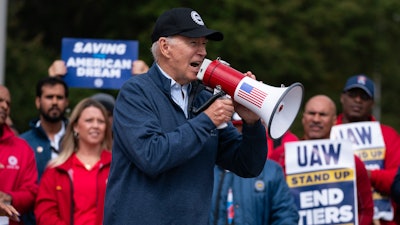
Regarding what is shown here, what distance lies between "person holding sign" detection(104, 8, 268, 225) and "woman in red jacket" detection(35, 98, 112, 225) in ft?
7.50

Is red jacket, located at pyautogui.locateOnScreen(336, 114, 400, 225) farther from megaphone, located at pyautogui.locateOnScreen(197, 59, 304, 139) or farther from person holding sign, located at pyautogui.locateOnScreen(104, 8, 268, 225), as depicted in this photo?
megaphone, located at pyautogui.locateOnScreen(197, 59, 304, 139)

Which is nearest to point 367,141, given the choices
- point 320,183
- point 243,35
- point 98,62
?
point 320,183

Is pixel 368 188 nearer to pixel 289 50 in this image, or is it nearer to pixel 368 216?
pixel 368 216

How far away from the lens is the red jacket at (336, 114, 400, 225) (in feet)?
27.7

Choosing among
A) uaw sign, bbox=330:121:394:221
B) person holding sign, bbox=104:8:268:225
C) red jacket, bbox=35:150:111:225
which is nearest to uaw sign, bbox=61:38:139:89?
uaw sign, bbox=330:121:394:221

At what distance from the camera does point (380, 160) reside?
877cm

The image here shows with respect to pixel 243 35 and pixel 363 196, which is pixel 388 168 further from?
pixel 243 35

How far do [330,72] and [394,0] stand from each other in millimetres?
3973

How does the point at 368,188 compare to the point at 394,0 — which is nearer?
the point at 368,188

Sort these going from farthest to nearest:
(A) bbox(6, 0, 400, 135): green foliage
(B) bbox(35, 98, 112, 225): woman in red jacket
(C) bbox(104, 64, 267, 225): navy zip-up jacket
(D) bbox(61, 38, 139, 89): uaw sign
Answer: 1. (A) bbox(6, 0, 400, 135): green foliage
2. (D) bbox(61, 38, 139, 89): uaw sign
3. (B) bbox(35, 98, 112, 225): woman in red jacket
4. (C) bbox(104, 64, 267, 225): navy zip-up jacket

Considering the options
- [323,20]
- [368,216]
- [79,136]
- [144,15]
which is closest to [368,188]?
[368,216]

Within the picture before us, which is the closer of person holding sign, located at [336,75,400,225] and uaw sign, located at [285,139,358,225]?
uaw sign, located at [285,139,358,225]

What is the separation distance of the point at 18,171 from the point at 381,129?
332 cm

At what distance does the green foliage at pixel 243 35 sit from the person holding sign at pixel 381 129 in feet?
34.4
